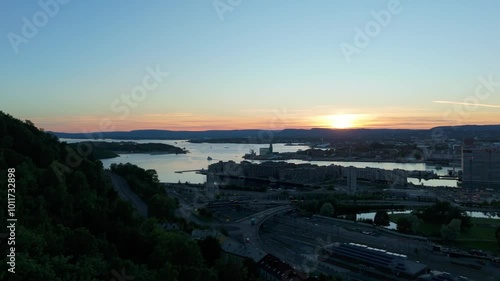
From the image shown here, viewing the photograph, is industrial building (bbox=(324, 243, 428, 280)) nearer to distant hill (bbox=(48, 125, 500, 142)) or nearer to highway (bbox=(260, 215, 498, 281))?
highway (bbox=(260, 215, 498, 281))

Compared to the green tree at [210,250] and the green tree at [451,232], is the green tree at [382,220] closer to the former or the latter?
the green tree at [451,232]

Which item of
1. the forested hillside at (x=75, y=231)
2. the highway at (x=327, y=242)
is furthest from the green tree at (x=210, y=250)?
the highway at (x=327, y=242)

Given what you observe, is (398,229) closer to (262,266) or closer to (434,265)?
(434,265)

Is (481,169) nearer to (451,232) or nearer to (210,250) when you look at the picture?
(451,232)

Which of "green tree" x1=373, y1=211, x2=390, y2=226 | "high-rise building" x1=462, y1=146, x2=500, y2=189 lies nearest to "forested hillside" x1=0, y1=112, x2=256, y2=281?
"green tree" x1=373, y1=211, x2=390, y2=226

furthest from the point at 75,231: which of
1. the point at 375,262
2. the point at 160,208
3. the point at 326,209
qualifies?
the point at 326,209

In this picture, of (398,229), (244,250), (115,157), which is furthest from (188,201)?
(115,157)
